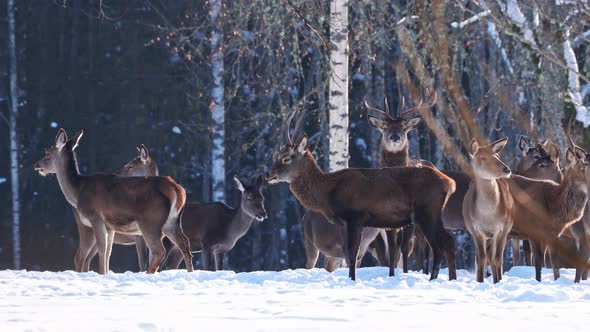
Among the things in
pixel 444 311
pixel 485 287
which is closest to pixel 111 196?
pixel 485 287

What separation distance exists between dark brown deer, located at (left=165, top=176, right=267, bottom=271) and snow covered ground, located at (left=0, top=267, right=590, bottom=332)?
453 centimetres

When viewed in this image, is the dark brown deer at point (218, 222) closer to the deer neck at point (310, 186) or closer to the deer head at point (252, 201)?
the deer head at point (252, 201)

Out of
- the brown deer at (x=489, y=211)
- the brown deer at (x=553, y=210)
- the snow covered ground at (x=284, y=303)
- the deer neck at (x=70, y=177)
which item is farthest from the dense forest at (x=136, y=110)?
the snow covered ground at (x=284, y=303)

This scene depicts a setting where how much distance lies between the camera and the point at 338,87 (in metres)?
15.6

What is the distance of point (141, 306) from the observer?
323 inches

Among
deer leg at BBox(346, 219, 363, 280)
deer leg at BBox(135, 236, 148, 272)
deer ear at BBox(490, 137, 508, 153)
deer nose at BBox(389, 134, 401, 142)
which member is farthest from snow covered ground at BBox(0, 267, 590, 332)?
deer leg at BBox(135, 236, 148, 272)

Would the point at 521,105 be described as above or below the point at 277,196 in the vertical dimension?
above

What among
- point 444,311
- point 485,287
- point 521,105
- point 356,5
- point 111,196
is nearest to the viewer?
point 444,311

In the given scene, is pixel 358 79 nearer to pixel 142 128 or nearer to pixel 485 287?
pixel 142 128

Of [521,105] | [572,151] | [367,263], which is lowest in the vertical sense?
[367,263]

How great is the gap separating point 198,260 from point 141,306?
1759 cm

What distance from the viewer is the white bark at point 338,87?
15.6 metres

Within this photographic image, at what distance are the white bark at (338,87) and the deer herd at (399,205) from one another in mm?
949

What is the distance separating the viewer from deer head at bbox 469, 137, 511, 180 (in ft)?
37.3
